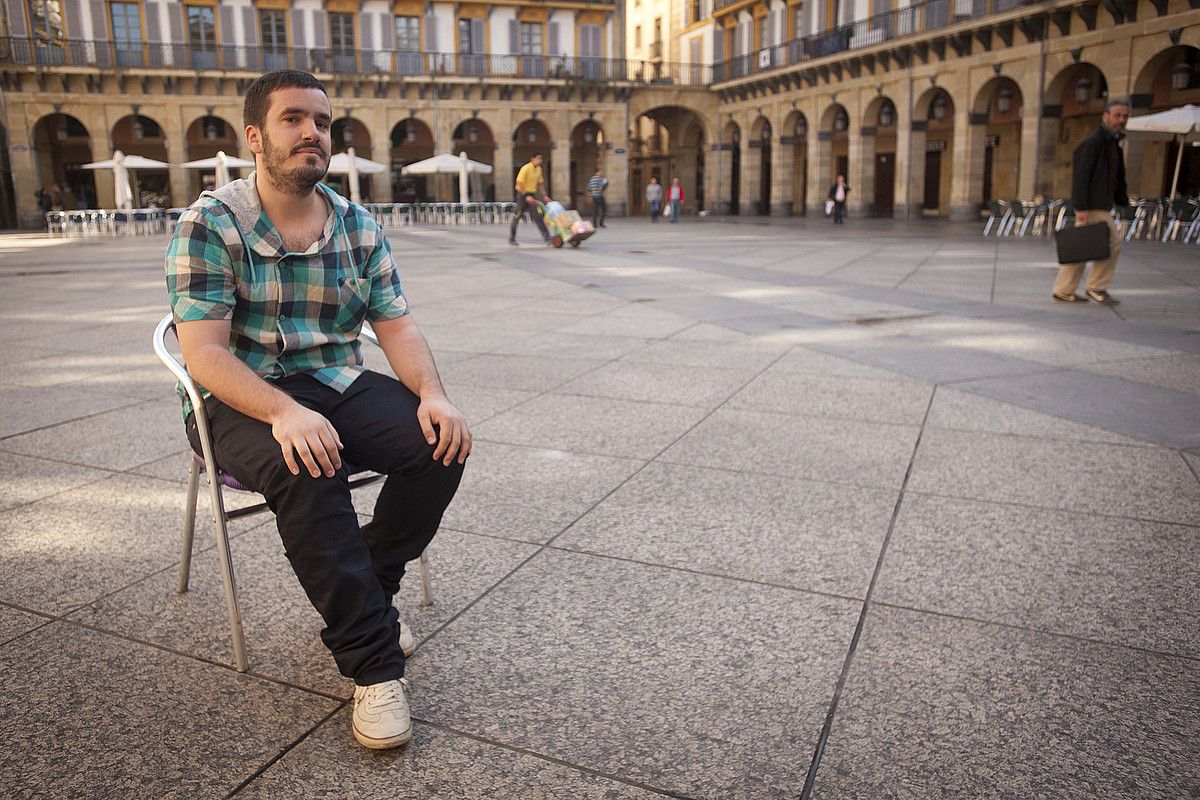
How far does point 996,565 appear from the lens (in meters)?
3.01

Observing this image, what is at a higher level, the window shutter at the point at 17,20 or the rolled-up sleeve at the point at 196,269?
the window shutter at the point at 17,20

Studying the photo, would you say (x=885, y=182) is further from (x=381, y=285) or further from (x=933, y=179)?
(x=381, y=285)

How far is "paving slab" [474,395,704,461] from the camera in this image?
4375mm

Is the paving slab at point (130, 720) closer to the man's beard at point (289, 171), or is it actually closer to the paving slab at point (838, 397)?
the man's beard at point (289, 171)

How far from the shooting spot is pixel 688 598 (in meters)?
2.80

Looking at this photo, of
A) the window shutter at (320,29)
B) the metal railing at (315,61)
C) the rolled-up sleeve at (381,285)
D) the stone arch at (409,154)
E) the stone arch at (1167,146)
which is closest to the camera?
the rolled-up sleeve at (381,285)

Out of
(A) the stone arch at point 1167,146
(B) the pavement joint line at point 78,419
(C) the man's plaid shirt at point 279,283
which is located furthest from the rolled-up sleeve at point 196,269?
(A) the stone arch at point 1167,146

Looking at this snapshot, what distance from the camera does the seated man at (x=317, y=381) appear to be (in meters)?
2.10

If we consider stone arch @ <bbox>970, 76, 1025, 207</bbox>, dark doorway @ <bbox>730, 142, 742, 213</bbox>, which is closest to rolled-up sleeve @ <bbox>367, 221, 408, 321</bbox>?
stone arch @ <bbox>970, 76, 1025, 207</bbox>

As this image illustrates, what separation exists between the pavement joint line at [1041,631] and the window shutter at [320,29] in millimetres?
40633

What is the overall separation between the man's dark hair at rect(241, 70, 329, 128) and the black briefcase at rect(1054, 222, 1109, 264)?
809cm

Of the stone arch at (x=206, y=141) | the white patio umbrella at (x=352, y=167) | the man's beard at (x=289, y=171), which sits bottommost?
the man's beard at (x=289, y=171)

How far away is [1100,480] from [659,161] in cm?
5025

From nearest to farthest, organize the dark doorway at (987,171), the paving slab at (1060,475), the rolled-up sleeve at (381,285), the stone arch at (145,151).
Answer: the rolled-up sleeve at (381,285) < the paving slab at (1060,475) < the dark doorway at (987,171) < the stone arch at (145,151)
